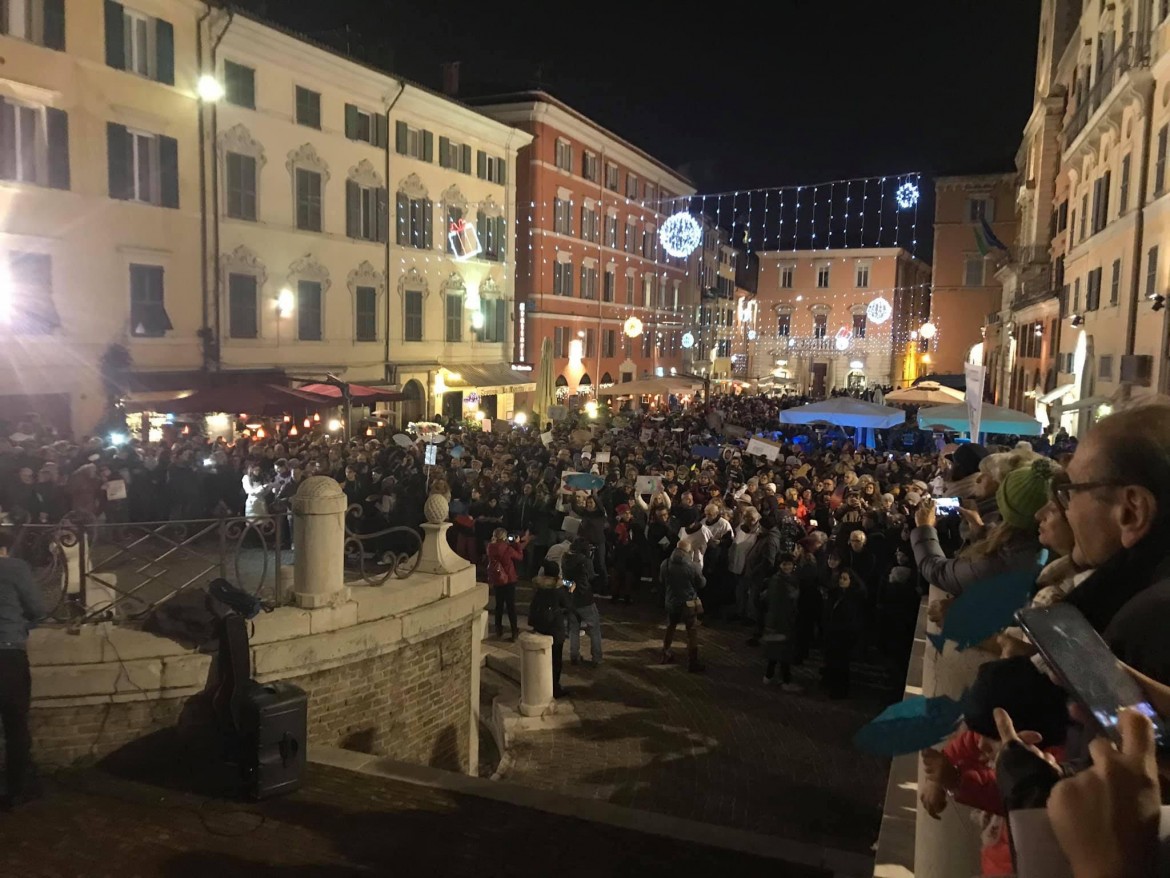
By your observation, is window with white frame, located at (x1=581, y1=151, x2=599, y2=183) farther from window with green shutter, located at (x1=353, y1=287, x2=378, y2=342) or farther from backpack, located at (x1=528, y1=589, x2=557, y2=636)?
backpack, located at (x1=528, y1=589, x2=557, y2=636)

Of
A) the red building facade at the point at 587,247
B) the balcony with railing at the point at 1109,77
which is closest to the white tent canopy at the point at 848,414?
the balcony with railing at the point at 1109,77

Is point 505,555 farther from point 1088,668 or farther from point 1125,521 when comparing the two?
point 1088,668

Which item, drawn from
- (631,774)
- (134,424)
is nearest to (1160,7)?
(631,774)

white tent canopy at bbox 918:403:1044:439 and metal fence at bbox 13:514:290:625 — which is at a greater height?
white tent canopy at bbox 918:403:1044:439

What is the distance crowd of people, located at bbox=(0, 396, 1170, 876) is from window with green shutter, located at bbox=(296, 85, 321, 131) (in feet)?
34.2

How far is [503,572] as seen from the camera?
11.3 m

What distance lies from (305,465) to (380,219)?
15235mm

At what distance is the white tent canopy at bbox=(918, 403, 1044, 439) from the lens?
16680 millimetres

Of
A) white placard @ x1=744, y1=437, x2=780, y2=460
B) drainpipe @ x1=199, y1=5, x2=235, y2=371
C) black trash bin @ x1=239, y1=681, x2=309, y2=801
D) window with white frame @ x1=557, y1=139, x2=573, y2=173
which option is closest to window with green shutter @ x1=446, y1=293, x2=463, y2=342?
window with white frame @ x1=557, y1=139, x2=573, y2=173

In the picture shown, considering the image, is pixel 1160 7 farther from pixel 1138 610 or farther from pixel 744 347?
pixel 744 347

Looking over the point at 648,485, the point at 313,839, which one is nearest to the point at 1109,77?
the point at 648,485

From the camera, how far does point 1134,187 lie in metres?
19.6

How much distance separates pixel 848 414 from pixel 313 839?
16072 millimetres

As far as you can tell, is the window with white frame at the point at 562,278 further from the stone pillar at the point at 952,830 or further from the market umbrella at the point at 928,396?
the stone pillar at the point at 952,830
